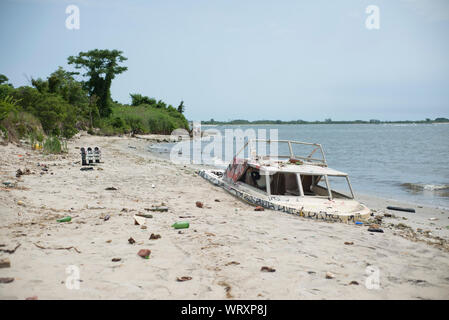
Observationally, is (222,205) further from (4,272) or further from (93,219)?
(4,272)

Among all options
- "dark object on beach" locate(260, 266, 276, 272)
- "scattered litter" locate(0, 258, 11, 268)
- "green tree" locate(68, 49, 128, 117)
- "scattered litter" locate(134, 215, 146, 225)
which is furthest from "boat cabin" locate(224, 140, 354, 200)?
"green tree" locate(68, 49, 128, 117)

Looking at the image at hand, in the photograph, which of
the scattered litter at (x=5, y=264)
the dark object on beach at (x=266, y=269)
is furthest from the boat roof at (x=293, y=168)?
the scattered litter at (x=5, y=264)

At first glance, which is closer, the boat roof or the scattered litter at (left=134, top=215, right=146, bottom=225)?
the scattered litter at (left=134, top=215, right=146, bottom=225)

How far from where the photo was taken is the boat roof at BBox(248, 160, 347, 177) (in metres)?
9.45

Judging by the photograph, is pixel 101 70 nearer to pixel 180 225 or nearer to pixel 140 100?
pixel 140 100

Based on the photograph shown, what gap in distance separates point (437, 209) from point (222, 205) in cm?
774

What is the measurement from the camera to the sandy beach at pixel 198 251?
4.10m

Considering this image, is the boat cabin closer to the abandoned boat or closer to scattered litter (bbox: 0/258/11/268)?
the abandoned boat

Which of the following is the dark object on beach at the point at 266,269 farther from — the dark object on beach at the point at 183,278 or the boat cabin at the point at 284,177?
the boat cabin at the point at 284,177

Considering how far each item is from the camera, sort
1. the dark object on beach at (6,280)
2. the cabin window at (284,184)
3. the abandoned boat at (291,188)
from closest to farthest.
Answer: the dark object on beach at (6,280) → the abandoned boat at (291,188) → the cabin window at (284,184)

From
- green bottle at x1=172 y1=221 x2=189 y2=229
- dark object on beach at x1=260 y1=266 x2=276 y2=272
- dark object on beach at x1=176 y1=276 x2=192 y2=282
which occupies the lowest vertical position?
dark object on beach at x1=260 y1=266 x2=276 y2=272

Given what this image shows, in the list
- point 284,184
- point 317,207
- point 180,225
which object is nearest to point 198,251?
point 180,225

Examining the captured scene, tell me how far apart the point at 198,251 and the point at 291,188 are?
5.68 meters

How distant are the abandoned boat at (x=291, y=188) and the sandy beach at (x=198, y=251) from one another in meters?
0.41
